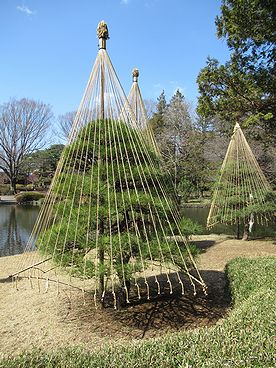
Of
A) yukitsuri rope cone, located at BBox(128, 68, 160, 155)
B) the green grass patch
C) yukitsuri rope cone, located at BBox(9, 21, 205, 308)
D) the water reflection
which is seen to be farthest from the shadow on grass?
the water reflection

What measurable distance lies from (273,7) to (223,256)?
15.6 ft

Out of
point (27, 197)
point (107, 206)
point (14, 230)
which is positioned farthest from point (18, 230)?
point (27, 197)

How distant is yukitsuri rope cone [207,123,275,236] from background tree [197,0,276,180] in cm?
160

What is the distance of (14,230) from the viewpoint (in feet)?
39.2

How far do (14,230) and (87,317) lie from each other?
9.46 meters

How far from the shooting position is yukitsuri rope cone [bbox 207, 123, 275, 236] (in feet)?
23.7

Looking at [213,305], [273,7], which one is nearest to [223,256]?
[213,305]

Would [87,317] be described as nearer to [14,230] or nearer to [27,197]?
[14,230]

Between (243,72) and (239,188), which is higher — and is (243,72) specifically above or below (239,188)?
above

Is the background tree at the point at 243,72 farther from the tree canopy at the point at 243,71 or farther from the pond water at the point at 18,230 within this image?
the pond water at the point at 18,230

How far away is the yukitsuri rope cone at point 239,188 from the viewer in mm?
7238

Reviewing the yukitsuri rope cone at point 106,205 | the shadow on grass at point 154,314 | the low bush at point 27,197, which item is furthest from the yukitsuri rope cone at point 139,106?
the low bush at point 27,197

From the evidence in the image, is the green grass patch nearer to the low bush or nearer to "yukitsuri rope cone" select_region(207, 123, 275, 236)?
"yukitsuri rope cone" select_region(207, 123, 275, 236)

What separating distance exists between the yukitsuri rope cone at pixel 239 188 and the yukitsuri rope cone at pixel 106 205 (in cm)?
421
